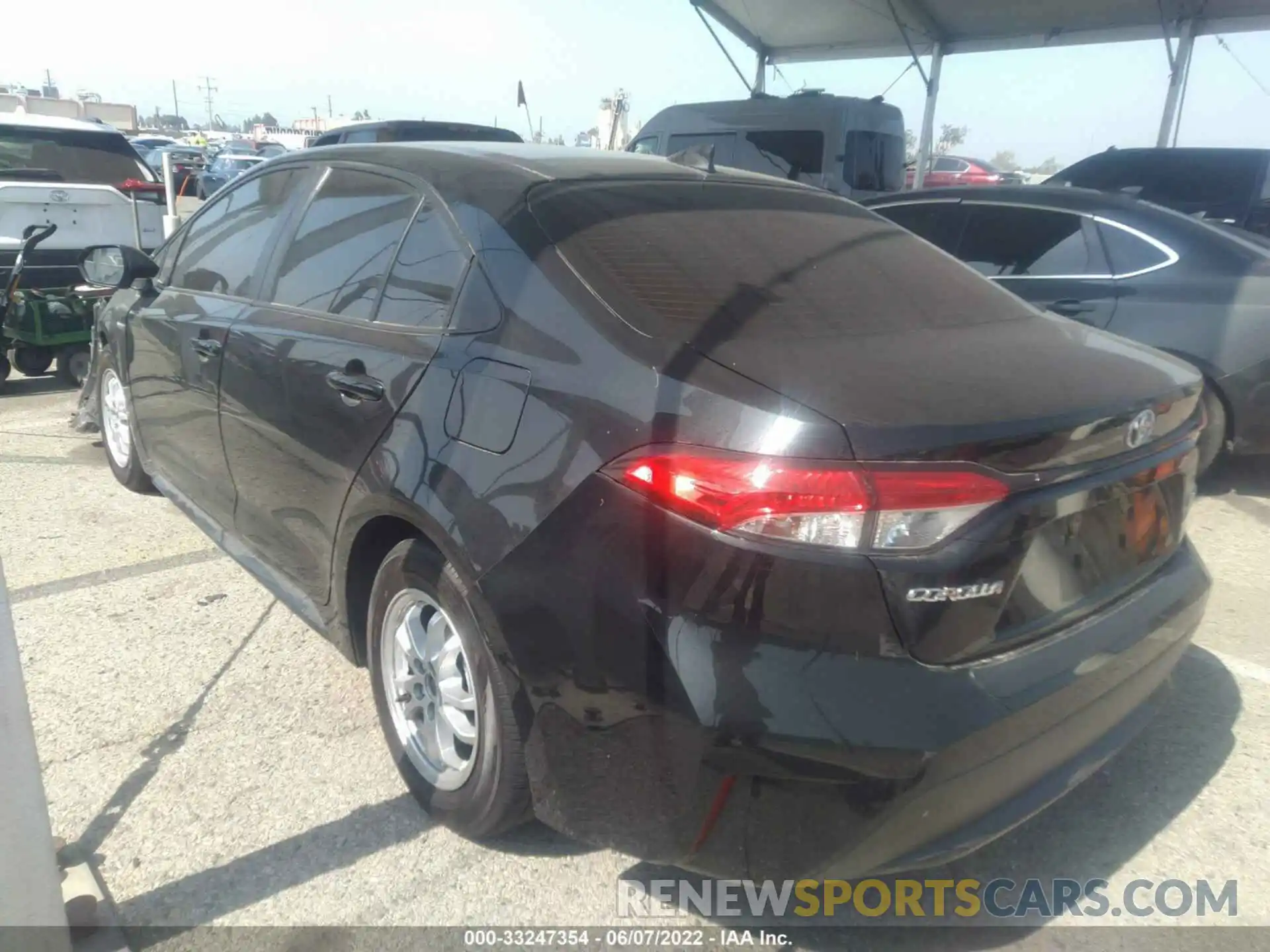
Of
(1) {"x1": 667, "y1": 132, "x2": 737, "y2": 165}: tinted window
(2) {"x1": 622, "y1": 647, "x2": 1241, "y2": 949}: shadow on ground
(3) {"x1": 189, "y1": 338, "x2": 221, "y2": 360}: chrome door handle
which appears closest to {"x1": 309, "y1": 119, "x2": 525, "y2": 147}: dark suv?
(1) {"x1": 667, "y1": 132, "x2": 737, "y2": 165}: tinted window

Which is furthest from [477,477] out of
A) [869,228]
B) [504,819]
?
[869,228]

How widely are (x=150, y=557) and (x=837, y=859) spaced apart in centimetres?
335

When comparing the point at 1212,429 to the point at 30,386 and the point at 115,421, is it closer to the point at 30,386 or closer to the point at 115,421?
the point at 115,421

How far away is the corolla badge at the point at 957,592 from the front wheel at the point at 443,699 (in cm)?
87

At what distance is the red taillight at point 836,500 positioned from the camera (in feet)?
5.73

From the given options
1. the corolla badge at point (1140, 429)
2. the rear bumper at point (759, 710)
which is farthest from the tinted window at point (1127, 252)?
the rear bumper at point (759, 710)

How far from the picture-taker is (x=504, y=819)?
2.28 metres

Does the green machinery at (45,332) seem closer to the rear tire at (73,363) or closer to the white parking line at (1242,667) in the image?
the rear tire at (73,363)

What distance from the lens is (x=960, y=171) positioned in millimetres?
28547

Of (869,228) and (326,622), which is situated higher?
(869,228)

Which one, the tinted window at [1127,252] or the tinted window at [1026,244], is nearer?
the tinted window at [1127,252]

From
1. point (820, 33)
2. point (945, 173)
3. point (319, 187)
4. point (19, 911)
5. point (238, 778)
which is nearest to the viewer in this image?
point (19, 911)

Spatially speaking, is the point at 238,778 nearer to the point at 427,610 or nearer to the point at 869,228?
the point at 427,610

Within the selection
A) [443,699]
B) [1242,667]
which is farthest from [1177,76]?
[443,699]
